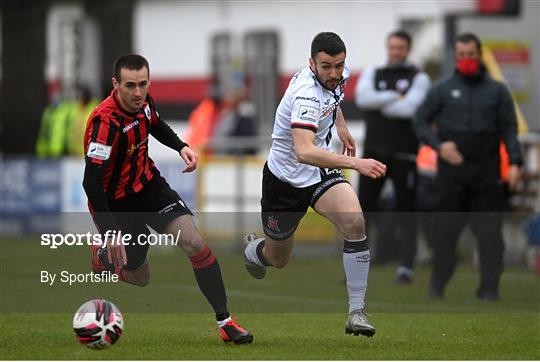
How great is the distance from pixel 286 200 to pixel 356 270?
0.93 metres

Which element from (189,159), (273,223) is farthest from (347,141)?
(189,159)

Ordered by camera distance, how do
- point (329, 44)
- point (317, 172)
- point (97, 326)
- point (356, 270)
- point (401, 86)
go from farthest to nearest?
point (401, 86)
point (317, 172)
point (356, 270)
point (329, 44)
point (97, 326)

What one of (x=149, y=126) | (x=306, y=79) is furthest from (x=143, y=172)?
(x=306, y=79)

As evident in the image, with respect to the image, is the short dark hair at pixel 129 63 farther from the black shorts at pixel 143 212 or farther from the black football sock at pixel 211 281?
the black football sock at pixel 211 281

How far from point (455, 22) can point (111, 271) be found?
9135mm

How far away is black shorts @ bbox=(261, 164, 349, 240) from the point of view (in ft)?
33.3

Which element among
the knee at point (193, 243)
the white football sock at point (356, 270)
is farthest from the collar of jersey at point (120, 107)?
the white football sock at point (356, 270)

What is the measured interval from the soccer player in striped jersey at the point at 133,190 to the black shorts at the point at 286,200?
812mm

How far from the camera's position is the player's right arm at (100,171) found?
9.30m

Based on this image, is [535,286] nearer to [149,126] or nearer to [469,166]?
[469,166]

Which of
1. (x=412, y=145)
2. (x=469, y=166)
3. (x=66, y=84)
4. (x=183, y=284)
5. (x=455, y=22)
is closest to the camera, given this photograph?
(x=469, y=166)

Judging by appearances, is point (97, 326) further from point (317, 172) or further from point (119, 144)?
point (317, 172)

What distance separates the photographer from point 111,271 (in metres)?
9.70

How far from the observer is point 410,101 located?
15.0 m
